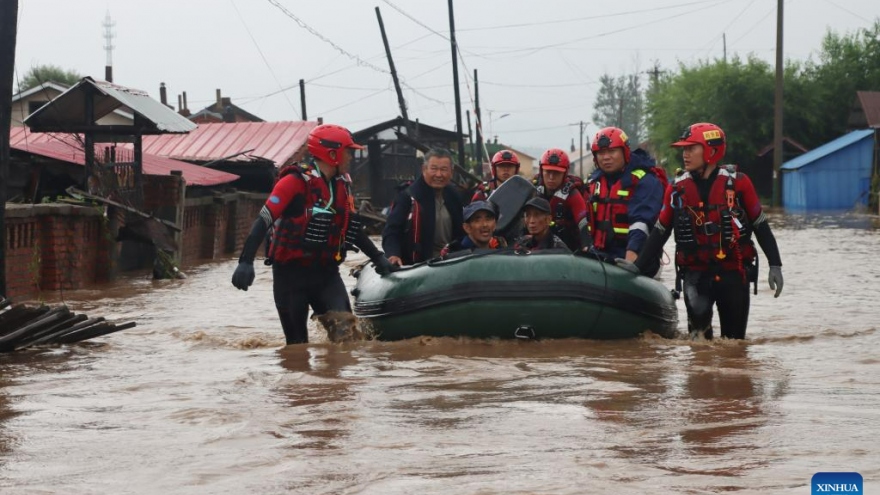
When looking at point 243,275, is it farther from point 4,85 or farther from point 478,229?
point 4,85

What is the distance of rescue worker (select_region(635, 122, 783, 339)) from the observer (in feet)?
28.6

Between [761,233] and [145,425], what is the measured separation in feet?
14.9

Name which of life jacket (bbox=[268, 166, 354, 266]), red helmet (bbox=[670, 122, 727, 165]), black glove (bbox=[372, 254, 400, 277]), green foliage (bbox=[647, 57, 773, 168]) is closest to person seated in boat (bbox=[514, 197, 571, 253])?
black glove (bbox=[372, 254, 400, 277])

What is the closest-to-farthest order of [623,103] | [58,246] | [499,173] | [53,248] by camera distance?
[499,173] < [53,248] < [58,246] < [623,103]

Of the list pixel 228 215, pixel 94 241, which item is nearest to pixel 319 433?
pixel 94 241

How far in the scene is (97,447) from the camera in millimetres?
5871

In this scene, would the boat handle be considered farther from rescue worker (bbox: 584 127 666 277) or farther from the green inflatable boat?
rescue worker (bbox: 584 127 666 277)

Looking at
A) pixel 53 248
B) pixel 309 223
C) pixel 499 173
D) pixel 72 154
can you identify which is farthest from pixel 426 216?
pixel 72 154

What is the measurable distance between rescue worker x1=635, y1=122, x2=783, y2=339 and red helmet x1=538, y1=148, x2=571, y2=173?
109 cm

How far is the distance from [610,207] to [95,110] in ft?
37.6

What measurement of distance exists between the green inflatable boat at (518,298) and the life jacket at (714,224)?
2.06 feet

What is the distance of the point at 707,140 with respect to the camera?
870 cm

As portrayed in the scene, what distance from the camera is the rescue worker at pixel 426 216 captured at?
376 inches

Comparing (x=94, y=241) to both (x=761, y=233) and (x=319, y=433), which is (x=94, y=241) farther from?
(x=319, y=433)
